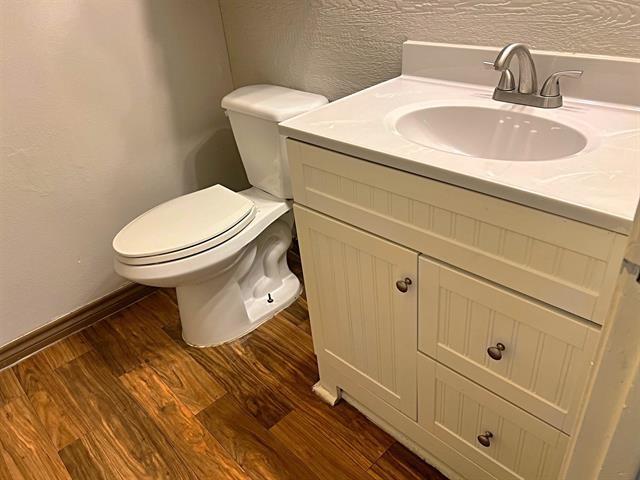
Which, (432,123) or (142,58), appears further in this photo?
(142,58)

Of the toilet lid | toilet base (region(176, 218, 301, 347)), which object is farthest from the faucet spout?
toilet base (region(176, 218, 301, 347))

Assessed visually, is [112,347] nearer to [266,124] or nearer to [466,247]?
[266,124]

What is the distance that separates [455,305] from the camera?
1024mm

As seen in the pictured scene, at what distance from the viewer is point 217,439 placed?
1.46 meters

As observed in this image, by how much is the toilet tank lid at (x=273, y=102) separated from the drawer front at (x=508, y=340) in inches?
31.4

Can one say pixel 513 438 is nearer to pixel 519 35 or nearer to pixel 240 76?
pixel 519 35

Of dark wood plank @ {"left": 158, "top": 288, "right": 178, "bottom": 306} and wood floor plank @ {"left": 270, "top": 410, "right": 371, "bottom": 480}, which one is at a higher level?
dark wood plank @ {"left": 158, "top": 288, "right": 178, "bottom": 306}

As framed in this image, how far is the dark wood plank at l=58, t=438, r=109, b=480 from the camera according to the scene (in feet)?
4.60

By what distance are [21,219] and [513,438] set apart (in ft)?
5.16

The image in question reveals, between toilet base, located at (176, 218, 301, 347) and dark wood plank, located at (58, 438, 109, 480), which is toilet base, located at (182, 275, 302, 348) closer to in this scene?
toilet base, located at (176, 218, 301, 347)

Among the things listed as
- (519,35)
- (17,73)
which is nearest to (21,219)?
(17,73)

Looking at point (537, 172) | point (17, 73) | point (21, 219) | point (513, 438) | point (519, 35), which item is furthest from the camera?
point (21, 219)

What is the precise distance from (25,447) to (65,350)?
1.35 ft

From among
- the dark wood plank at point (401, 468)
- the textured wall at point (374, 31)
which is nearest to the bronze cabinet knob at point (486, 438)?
the dark wood plank at point (401, 468)
